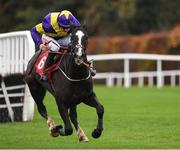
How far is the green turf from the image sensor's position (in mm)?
11312

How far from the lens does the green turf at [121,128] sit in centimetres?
1131

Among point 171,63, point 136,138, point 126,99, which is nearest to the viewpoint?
point 136,138

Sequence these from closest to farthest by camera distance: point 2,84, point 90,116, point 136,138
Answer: point 136,138 → point 2,84 → point 90,116

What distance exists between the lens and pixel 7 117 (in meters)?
14.8

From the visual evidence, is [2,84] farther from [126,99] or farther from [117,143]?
[126,99]

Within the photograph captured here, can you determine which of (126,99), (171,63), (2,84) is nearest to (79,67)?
(2,84)

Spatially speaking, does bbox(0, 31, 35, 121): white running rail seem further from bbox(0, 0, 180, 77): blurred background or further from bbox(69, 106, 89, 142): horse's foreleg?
bbox(0, 0, 180, 77): blurred background

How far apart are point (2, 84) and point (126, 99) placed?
21.2 feet

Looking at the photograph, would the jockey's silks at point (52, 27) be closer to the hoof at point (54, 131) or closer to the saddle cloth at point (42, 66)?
the saddle cloth at point (42, 66)

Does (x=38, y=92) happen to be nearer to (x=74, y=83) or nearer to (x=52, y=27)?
(x=52, y=27)

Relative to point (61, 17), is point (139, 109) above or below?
below

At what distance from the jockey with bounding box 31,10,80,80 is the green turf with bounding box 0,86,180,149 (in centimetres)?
118

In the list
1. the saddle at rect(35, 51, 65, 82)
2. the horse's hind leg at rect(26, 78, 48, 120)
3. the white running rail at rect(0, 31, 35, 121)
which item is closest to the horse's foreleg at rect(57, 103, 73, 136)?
the saddle at rect(35, 51, 65, 82)

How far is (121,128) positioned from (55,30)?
243 centimetres
